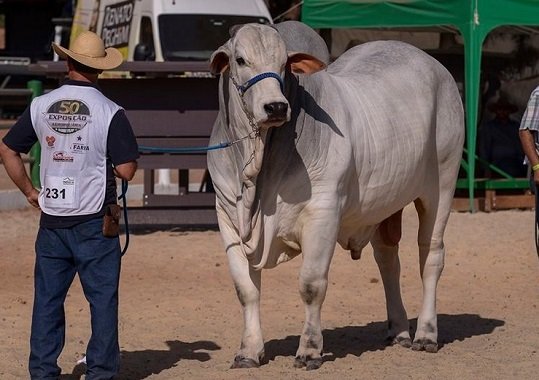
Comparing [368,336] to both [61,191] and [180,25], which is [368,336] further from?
[180,25]

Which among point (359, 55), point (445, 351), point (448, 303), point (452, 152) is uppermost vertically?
point (359, 55)

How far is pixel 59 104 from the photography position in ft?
22.0

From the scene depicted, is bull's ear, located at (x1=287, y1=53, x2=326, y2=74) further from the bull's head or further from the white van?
the white van

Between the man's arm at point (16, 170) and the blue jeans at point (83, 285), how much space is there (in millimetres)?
190

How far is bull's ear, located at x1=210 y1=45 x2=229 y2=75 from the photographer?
24.4 ft

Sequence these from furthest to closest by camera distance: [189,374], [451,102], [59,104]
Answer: [451,102], [189,374], [59,104]

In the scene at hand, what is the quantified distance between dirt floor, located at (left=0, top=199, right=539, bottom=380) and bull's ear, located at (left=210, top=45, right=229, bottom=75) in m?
1.64

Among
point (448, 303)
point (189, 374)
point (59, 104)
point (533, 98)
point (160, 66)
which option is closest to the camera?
point (59, 104)

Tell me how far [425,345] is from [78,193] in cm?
265

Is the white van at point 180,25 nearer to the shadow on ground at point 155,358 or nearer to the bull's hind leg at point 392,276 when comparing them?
the bull's hind leg at point 392,276

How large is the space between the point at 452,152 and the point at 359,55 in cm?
85

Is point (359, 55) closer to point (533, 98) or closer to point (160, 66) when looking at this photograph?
point (533, 98)

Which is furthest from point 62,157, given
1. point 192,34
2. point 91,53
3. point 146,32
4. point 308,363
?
point 146,32

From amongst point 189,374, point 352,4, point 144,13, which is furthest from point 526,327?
point 144,13
